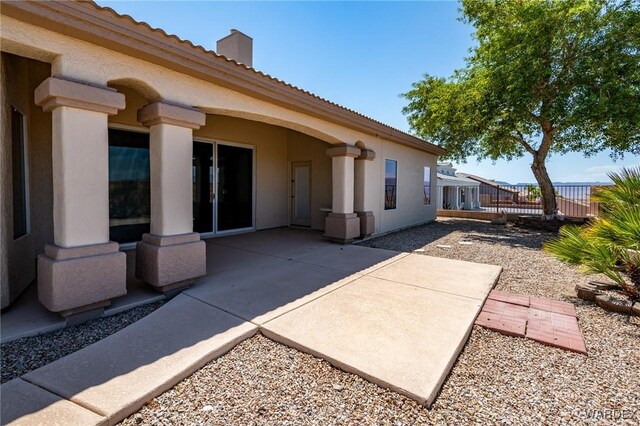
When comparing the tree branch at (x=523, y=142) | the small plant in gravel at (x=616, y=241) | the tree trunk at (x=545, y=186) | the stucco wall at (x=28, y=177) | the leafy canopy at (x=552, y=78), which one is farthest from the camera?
the tree branch at (x=523, y=142)

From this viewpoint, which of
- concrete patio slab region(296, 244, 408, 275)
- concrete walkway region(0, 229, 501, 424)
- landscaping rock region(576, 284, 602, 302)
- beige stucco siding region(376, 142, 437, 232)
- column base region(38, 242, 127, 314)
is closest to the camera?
concrete walkway region(0, 229, 501, 424)

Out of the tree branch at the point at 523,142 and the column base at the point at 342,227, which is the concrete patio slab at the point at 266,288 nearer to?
the column base at the point at 342,227

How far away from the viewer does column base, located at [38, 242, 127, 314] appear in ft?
11.1

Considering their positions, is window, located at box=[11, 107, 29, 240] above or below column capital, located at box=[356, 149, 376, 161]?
below

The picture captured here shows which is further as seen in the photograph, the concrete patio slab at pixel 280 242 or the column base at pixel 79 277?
the concrete patio slab at pixel 280 242

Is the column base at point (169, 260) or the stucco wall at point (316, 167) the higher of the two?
the stucco wall at point (316, 167)

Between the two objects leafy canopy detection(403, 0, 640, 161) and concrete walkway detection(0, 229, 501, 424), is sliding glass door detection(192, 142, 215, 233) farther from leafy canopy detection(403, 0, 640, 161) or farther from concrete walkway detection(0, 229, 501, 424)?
leafy canopy detection(403, 0, 640, 161)

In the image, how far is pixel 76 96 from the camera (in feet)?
11.2

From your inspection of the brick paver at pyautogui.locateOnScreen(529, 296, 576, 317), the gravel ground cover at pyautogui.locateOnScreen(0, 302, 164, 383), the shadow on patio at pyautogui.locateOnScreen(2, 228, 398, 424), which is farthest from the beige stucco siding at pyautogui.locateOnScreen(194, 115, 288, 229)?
the brick paver at pyautogui.locateOnScreen(529, 296, 576, 317)

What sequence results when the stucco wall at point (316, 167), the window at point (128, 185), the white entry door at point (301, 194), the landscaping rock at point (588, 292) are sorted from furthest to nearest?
the white entry door at point (301, 194), the stucco wall at point (316, 167), the window at point (128, 185), the landscaping rock at point (588, 292)

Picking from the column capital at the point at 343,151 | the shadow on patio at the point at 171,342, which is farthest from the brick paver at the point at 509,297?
the column capital at the point at 343,151

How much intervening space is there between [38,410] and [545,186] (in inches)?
627

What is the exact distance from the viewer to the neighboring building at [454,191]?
25438mm

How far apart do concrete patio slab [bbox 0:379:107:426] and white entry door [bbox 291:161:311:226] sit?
8.87m
